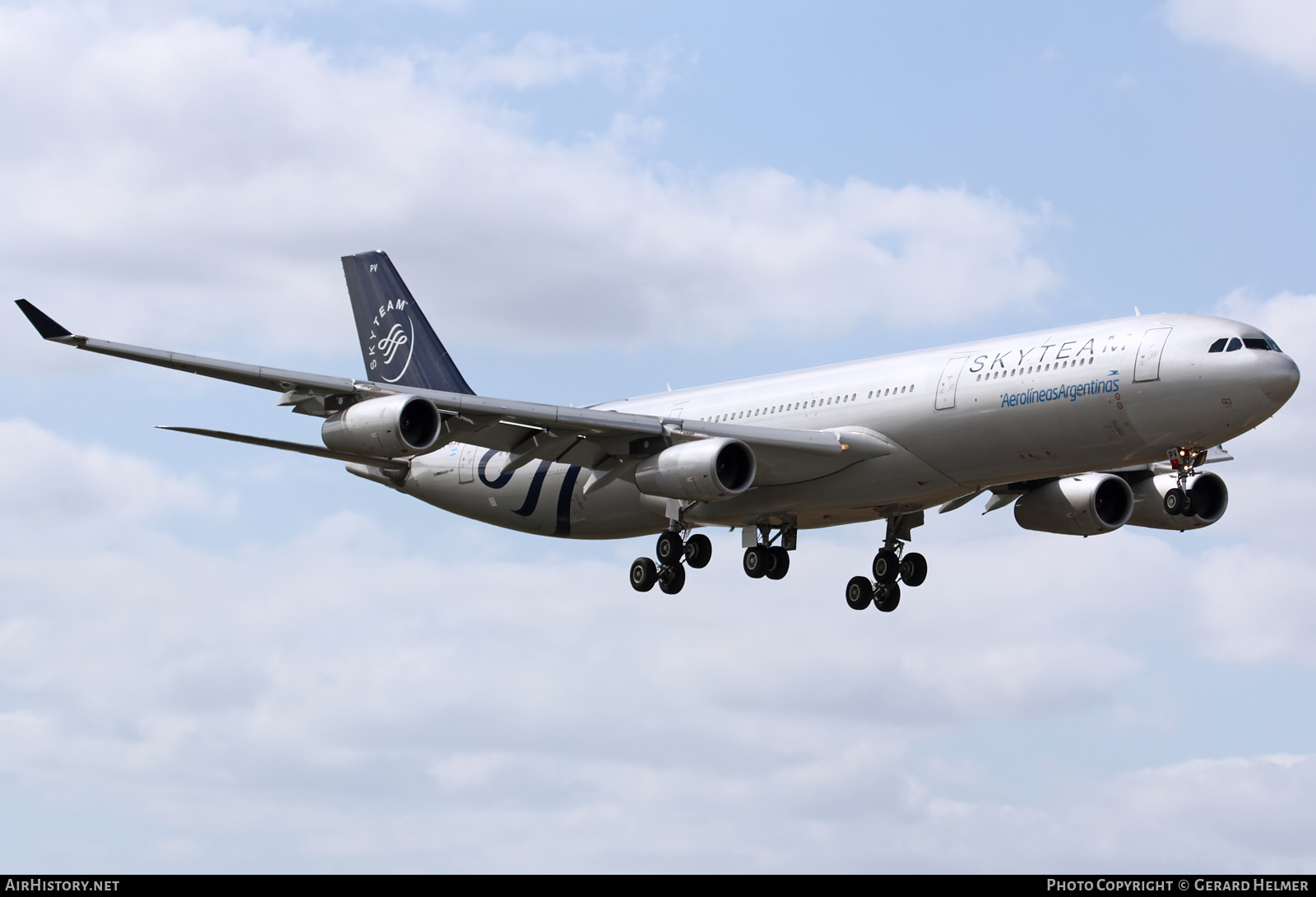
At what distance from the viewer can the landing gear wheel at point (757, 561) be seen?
4444 centimetres

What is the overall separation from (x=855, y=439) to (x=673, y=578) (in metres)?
6.76

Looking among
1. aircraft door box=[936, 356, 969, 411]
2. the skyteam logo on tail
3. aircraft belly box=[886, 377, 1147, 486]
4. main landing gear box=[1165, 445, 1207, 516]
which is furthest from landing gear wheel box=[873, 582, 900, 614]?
the skyteam logo on tail

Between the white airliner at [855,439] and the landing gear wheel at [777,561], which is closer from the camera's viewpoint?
the white airliner at [855,439]

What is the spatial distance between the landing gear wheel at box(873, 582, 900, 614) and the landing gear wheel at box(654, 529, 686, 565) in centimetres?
538

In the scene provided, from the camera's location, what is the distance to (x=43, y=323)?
35.4 metres

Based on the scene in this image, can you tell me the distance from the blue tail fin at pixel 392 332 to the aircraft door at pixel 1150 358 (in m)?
22.3

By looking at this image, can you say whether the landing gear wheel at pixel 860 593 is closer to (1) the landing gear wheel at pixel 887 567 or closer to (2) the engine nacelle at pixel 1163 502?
(1) the landing gear wheel at pixel 887 567

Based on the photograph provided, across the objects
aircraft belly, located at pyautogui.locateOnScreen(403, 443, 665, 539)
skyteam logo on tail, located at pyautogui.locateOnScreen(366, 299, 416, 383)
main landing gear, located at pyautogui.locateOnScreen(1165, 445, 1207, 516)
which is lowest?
main landing gear, located at pyautogui.locateOnScreen(1165, 445, 1207, 516)

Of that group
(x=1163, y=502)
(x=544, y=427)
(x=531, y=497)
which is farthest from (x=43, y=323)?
(x=1163, y=502)

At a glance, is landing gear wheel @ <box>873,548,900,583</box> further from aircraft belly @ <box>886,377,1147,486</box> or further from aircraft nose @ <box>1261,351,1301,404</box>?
aircraft nose @ <box>1261,351,1301,404</box>

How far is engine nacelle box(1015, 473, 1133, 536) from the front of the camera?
4341cm

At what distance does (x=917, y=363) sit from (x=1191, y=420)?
21.9 feet

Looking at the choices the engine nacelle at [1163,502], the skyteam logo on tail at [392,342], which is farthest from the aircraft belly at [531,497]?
the engine nacelle at [1163,502]

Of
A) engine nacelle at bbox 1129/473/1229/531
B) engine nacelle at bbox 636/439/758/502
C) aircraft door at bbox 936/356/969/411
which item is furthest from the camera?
engine nacelle at bbox 1129/473/1229/531
